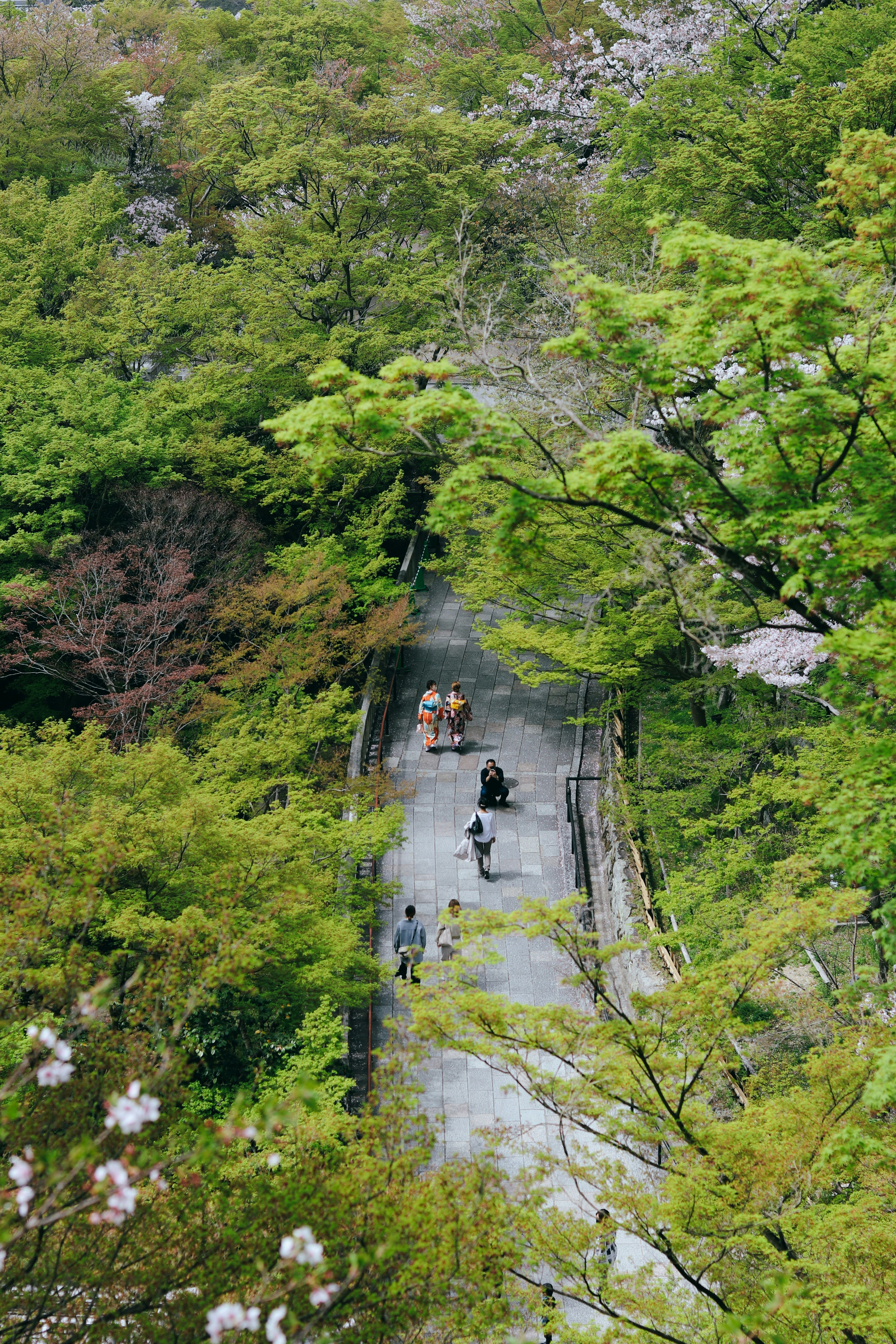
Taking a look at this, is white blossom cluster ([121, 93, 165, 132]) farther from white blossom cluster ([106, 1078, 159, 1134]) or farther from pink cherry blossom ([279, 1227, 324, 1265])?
pink cherry blossom ([279, 1227, 324, 1265])

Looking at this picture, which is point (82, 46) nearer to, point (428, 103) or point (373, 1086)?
point (428, 103)

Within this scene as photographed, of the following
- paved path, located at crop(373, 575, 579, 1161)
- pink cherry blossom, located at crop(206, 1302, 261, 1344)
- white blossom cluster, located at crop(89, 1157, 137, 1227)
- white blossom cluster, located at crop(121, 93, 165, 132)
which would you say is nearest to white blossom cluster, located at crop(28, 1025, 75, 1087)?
white blossom cluster, located at crop(89, 1157, 137, 1227)

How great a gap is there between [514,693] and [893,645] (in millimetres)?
15126

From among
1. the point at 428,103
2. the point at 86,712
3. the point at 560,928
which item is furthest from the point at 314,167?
the point at 560,928

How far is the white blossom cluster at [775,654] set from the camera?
13.4 m

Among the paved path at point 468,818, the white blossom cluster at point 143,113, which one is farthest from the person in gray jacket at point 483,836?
the white blossom cluster at point 143,113

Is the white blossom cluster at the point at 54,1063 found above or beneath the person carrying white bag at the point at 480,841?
above

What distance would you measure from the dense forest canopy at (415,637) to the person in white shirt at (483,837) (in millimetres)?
1608

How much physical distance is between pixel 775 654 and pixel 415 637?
8816mm

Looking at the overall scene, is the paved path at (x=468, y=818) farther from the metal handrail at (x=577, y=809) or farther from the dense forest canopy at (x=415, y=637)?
the dense forest canopy at (x=415, y=637)

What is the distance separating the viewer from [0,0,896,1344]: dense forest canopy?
647cm

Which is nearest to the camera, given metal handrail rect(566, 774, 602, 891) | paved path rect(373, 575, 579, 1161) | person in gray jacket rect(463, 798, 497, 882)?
paved path rect(373, 575, 579, 1161)

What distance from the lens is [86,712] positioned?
17844 millimetres

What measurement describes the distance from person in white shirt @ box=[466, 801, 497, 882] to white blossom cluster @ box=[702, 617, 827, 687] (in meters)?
4.11
